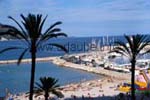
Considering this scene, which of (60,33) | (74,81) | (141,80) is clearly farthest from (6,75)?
(60,33)

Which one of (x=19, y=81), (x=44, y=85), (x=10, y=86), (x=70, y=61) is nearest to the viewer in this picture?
(x=44, y=85)

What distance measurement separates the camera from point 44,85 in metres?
31.7

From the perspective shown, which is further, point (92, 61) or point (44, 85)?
point (92, 61)

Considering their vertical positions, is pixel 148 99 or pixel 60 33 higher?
pixel 60 33

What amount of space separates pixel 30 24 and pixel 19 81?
63763 mm

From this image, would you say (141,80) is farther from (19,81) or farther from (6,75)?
(6,75)

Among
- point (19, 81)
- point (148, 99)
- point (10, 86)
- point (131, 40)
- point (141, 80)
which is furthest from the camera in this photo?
point (19, 81)

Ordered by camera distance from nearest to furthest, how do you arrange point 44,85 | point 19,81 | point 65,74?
point 44,85
point 19,81
point 65,74

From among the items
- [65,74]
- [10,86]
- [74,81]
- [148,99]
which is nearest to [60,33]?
[148,99]

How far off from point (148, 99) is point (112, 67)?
6145 cm

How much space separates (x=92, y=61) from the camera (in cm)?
12038

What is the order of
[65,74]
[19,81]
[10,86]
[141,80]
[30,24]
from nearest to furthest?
[30,24]
[141,80]
[10,86]
[19,81]
[65,74]

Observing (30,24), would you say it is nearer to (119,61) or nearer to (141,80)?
(141,80)

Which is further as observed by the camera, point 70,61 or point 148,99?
point 70,61
